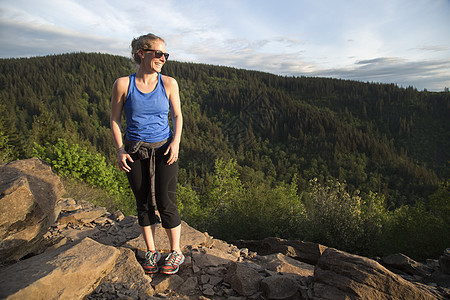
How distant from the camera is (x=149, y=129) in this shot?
2.64 meters

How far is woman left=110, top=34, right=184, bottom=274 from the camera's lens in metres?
2.54

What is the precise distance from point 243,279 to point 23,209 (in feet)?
8.55

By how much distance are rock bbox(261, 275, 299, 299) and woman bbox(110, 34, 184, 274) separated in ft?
3.88

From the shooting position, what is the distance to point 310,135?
343 ft

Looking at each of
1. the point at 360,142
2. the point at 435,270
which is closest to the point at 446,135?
the point at 360,142

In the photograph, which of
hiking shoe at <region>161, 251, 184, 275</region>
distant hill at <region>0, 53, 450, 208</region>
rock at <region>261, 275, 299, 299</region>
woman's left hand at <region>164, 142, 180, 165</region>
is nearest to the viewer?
woman's left hand at <region>164, 142, 180, 165</region>

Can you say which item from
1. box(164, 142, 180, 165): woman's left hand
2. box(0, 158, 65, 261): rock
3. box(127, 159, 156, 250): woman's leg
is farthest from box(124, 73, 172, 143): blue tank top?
box(0, 158, 65, 261): rock

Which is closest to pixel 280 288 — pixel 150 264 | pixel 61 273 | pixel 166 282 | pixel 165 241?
pixel 166 282

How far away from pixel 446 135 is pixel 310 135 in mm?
52011

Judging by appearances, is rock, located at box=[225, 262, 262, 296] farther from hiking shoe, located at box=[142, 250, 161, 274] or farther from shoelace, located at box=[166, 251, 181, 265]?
hiking shoe, located at box=[142, 250, 161, 274]

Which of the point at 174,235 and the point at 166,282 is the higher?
the point at 174,235

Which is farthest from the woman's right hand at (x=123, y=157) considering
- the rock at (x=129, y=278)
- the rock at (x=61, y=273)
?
the rock at (x=129, y=278)

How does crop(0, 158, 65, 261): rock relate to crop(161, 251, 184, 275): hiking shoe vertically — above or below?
above

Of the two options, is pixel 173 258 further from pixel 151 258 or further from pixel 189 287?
pixel 189 287
